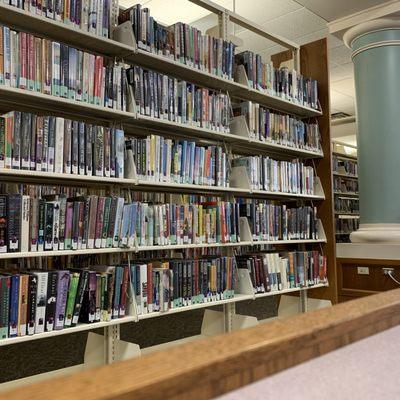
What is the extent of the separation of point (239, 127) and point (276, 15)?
6.46ft

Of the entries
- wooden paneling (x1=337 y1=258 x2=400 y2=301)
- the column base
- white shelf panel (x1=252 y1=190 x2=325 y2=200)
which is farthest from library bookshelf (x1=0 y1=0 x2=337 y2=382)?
the column base

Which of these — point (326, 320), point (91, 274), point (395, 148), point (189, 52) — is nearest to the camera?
point (326, 320)

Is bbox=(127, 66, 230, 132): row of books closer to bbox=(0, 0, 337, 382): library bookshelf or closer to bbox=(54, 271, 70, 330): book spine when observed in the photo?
bbox=(0, 0, 337, 382): library bookshelf

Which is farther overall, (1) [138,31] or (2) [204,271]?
(2) [204,271]

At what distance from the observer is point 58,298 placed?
5.98ft

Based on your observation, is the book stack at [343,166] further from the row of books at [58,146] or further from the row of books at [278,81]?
the row of books at [58,146]

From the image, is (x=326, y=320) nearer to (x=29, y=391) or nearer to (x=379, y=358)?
(x=379, y=358)

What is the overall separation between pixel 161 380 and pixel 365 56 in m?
3.58

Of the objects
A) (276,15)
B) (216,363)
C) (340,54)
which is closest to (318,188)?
(276,15)

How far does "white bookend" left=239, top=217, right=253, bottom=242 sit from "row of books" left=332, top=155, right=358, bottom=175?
153 inches

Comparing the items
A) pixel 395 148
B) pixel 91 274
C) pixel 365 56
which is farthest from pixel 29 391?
pixel 365 56

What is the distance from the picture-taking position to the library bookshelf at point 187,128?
1945 mm

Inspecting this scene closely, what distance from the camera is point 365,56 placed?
3.49m

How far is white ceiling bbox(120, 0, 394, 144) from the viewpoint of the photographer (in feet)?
11.6
